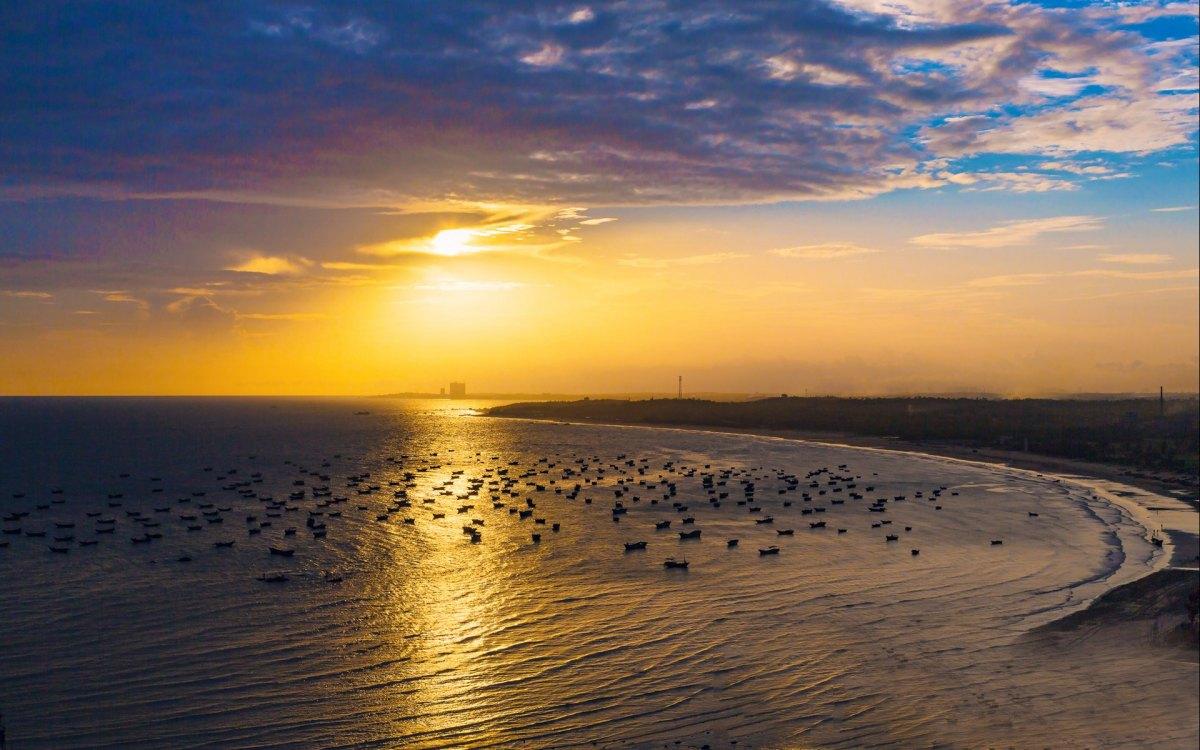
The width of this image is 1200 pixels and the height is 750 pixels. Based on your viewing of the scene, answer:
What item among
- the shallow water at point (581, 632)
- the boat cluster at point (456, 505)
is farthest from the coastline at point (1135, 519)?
the boat cluster at point (456, 505)

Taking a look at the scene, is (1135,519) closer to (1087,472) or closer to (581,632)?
(1087,472)

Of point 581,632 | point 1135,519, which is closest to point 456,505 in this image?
point 581,632

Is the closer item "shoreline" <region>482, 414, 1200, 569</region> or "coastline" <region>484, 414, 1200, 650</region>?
"coastline" <region>484, 414, 1200, 650</region>

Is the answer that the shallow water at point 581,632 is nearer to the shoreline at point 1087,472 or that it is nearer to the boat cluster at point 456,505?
the boat cluster at point 456,505

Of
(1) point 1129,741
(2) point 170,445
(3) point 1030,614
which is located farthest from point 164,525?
(2) point 170,445

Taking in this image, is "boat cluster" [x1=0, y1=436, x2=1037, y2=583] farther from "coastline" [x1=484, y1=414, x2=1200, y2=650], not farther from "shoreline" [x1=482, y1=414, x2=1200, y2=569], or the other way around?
"coastline" [x1=484, y1=414, x2=1200, y2=650]

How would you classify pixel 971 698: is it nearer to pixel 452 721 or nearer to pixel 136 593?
pixel 452 721

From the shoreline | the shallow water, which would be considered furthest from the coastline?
the shallow water
